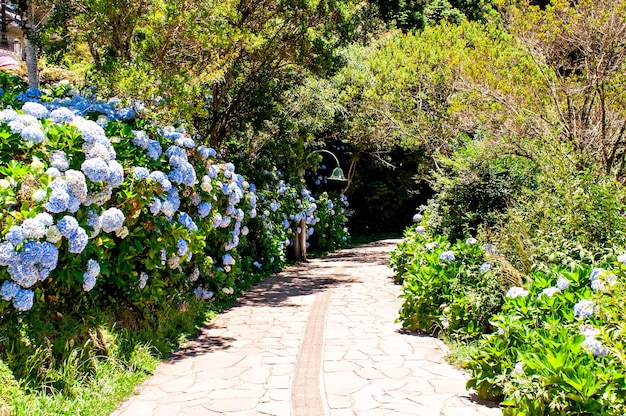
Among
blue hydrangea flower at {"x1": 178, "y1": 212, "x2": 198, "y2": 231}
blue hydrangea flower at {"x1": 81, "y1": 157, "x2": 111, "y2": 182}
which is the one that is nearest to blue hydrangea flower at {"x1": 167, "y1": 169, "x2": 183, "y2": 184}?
blue hydrangea flower at {"x1": 178, "y1": 212, "x2": 198, "y2": 231}

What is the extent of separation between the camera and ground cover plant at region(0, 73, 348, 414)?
4.23 meters

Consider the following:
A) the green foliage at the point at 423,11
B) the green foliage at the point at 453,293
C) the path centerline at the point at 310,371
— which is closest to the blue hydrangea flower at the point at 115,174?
the path centerline at the point at 310,371

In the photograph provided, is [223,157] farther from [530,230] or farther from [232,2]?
[530,230]

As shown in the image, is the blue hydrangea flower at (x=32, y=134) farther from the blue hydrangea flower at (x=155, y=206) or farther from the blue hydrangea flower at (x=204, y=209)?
the blue hydrangea flower at (x=204, y=209)

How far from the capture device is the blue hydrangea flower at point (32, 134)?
4.72 metres

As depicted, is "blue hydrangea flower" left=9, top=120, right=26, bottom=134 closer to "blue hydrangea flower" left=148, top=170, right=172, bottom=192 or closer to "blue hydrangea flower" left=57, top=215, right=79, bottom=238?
"blue hydrangea flower" left=57, top=215, right=79, bottom=238

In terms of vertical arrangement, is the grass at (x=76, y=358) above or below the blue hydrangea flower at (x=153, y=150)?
below

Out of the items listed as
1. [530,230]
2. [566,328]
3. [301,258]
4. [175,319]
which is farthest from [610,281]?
[301,258]

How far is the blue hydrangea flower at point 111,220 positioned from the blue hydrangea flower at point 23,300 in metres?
0.91

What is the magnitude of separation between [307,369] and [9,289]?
2709mm

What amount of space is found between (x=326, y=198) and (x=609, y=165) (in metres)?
10.1

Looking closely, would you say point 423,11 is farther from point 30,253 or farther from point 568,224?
point 30,253

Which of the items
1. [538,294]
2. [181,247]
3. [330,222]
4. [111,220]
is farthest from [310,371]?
[330,222]

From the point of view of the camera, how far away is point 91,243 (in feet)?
16.1
